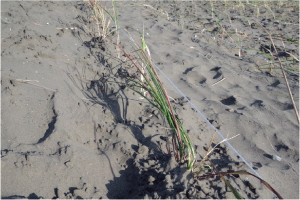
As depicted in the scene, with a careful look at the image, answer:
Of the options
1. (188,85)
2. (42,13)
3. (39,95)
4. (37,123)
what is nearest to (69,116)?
(37,123)

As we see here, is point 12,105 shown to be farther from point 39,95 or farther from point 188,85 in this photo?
point 188,85

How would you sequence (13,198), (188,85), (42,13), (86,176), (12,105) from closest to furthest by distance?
1. (13,198)
2. (86,176)
3. (12,105)
4. (188,85)
5. (42,13)

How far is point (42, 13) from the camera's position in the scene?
3176mm

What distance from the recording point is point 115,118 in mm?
1721

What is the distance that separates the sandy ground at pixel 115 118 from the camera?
1270mm

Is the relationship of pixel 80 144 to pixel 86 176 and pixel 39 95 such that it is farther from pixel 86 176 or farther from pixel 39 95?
pixel 39 95

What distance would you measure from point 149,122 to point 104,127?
1.21ft

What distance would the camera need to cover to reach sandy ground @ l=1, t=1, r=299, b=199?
1270mm

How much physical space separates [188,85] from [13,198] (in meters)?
1.90

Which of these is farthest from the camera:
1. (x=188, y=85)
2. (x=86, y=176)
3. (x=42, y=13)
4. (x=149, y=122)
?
(x=42, y=13)

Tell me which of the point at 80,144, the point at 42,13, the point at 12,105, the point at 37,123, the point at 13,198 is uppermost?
the point at 42,13

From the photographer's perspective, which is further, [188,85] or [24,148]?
[188,85]

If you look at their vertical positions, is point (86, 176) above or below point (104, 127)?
below

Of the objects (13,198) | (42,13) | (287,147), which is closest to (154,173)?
(13,198)
